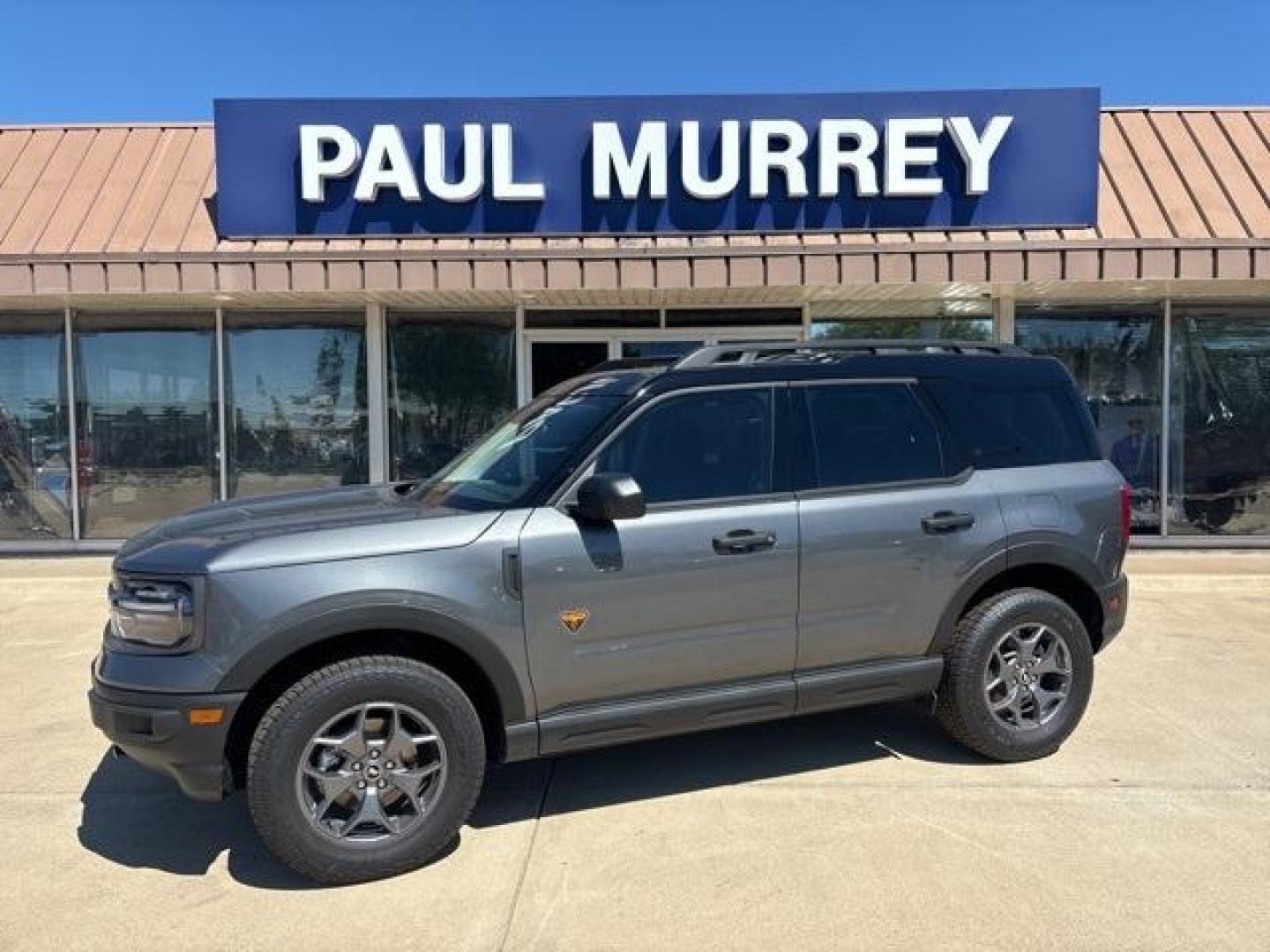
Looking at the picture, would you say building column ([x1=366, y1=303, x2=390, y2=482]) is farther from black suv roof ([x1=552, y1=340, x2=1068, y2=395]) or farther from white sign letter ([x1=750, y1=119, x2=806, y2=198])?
black suv roof ([x1=552, y1=340, x2=1068, y2=395])

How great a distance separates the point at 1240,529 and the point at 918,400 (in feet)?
24.9

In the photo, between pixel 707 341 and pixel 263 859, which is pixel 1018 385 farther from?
pixel 707 341

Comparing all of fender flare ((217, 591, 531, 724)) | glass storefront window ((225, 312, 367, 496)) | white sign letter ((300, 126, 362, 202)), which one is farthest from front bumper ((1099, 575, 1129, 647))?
glass storefront window ((225, 312, 367, 496))

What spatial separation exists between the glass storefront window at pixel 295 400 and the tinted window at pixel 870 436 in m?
6.98

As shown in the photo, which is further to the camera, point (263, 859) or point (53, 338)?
point (53, 338)

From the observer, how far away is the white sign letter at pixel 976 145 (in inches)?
363

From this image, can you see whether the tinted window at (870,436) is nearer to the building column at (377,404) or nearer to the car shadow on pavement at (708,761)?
the car shadow on pavement at (708,761)

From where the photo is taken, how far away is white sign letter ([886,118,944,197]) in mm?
9242

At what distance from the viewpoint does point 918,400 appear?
4719 mm

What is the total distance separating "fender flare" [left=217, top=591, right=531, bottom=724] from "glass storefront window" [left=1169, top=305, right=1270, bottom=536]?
901 centimetres

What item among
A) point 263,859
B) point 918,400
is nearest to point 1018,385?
point 918,400

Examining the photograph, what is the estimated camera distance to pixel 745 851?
383 cm

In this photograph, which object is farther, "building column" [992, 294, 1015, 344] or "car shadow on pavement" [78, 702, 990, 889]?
"building column" [992, 294, 1015, 344]

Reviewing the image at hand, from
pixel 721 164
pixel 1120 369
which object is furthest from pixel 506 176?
pixel 1120 369
